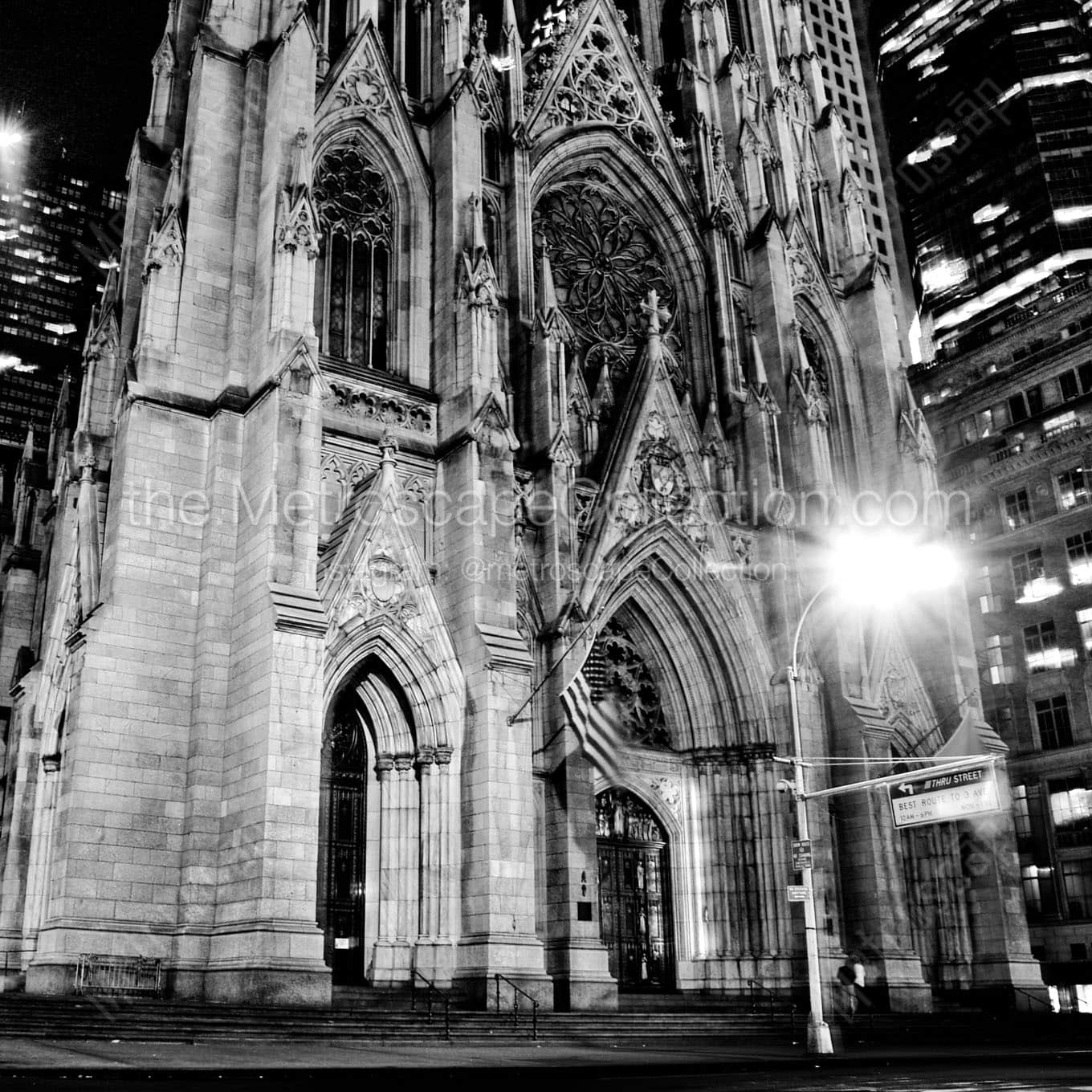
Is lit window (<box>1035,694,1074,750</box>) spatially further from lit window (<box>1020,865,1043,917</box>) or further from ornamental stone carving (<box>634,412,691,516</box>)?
ornamental stone carving (<box>634,412,691,516</box>)

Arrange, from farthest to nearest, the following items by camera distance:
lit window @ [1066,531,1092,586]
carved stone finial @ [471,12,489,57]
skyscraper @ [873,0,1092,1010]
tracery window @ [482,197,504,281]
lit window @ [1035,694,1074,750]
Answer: lit window @ [1066,531,1092,586]
skyscraper @ [873,0,1092,1010]
lit window @ [1035,694,1074,750]
carved stone finial @ [471,12,489,57]
tracery window @ [482,197,504,281]

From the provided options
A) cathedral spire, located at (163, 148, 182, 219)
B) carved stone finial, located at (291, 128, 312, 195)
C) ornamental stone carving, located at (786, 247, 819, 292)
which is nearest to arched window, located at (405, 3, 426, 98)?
carved stone finial, located at (291, 128, 312, 195)

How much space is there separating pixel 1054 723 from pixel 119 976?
40.7 m

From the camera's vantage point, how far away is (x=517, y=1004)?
2400 cm

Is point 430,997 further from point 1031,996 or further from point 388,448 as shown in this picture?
point 1031,996

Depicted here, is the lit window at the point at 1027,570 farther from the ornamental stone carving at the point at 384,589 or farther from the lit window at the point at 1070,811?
the ornamental stone carving at the point at 384,589

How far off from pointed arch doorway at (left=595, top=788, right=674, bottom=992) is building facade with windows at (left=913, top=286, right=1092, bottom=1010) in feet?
83.8

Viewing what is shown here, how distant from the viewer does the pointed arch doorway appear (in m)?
30.9

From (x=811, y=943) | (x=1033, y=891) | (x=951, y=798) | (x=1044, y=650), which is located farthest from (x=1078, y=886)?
(x=811, y=943)

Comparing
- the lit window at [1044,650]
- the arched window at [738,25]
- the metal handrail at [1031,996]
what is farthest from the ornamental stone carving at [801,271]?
the metal handrail at [1031,996]

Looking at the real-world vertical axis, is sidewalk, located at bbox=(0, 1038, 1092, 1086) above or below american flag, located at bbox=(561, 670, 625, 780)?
below

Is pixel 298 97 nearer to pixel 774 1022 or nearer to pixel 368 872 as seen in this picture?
pixel 368 872

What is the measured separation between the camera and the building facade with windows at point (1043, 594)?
50.7 m

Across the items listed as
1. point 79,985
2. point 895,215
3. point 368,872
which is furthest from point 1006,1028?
point 895,215
